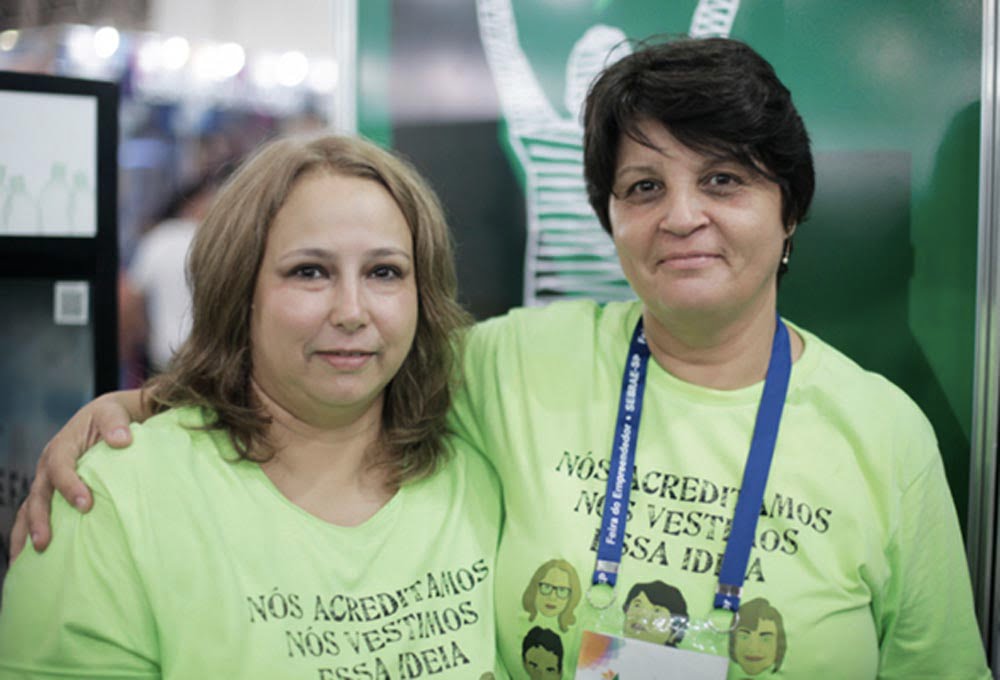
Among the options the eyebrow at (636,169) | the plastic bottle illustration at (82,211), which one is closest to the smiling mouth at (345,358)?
the eyebrow at (636,169)

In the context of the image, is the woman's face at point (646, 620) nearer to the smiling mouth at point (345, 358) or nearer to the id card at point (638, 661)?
the id card at point (638, 661)

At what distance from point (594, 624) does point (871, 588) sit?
54 cm

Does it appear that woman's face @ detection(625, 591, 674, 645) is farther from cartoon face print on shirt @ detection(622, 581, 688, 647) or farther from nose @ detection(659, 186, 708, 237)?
nose @ detection(659, 186, 708, 237)

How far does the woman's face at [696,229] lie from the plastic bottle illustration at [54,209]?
4.84 feet

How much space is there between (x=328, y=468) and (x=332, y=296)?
37cm

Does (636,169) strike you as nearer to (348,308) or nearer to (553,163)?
(348,308)

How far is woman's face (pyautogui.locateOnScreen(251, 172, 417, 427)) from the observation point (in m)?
1.47

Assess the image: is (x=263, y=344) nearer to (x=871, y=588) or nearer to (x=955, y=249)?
(x=871, y=588)

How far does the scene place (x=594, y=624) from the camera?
60.2 inches

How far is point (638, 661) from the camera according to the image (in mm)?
1500

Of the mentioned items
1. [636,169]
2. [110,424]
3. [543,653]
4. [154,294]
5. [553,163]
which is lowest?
[543,653]

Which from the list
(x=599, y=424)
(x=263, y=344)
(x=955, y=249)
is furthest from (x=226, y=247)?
(x=955, y=249)

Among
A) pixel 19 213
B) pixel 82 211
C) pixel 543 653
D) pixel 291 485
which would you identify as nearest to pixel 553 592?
pixel 543 653

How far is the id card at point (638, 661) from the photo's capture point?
147cm
